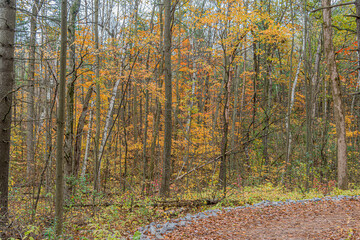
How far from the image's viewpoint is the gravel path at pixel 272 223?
16.8ft

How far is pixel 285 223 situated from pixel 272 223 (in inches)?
11.5

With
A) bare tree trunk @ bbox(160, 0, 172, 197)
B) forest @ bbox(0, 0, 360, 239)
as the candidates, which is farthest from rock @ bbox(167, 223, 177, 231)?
bare tree trunk @ bbox(160, 0, 172, 197)

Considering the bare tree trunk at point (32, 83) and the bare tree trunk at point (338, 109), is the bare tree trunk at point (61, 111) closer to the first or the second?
the bare tree trunk at point (32, 83)

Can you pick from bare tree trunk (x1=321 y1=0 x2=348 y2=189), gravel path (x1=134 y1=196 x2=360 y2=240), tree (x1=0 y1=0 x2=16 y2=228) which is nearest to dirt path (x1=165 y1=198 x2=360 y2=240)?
gravel path (x1=134 y1=196 x2=360 y2=240)

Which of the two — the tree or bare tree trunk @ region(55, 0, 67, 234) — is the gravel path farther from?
the tree

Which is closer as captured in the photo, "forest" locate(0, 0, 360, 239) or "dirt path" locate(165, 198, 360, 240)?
"forest" locate(0, 0, 360, 239)

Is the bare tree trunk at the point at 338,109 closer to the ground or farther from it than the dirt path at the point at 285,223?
farther from it

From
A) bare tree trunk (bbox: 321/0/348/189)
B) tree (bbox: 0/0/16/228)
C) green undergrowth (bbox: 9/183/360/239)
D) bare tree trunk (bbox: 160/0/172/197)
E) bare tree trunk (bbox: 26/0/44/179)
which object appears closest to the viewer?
bare tree trunk (bbox: 26/0/44/179)

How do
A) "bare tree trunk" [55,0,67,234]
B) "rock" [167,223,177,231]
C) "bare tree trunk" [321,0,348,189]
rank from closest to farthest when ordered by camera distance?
"bare tree trunk" [55,0,67,234] → "rock" [167,223,177,231] → "bare tree trunk" [321,0,348,189]

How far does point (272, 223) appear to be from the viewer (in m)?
6.06

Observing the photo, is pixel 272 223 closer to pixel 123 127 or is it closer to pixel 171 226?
pixel 171 226

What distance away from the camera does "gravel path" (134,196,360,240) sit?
5.11 m

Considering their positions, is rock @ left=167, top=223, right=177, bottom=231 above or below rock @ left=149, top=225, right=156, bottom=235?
above

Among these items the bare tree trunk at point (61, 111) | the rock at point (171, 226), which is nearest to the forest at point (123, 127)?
the bare tree trunk at point (61, 111)
